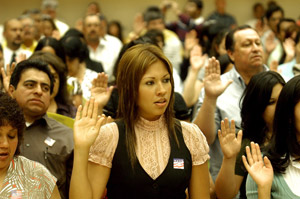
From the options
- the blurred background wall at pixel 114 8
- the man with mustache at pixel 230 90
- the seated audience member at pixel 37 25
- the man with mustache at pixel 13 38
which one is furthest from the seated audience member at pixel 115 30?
the man with mustache at pixel 230 90

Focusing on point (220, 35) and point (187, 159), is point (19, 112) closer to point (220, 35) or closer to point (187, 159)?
point (187, 159)

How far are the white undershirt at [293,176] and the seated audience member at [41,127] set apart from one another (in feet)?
3.96

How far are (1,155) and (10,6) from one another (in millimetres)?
8586

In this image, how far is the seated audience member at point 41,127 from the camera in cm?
284

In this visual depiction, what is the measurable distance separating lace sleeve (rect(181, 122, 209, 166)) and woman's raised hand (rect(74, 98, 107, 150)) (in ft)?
1.36

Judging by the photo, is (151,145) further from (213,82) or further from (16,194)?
(213,82)

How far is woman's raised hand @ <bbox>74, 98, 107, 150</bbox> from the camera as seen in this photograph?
87.8 inches

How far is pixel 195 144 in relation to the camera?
2402 millimetres

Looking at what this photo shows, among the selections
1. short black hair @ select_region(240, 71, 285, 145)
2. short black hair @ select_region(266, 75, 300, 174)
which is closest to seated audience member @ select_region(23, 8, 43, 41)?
short black hair @ select_region(240, 71, 285, 145)

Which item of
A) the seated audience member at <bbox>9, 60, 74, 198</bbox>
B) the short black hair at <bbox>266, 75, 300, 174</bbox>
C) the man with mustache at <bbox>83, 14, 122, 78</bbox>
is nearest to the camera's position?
the short black hair at <bbox>266, 75, 300, 174</bbox>

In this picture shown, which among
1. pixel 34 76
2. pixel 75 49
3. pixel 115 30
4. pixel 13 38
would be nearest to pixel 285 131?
pixel 34 76

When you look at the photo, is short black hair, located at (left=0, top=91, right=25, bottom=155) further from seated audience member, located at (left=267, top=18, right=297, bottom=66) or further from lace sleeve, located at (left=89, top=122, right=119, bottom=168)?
seated audience member, located at (left=267, top=18, right=297, bottom=66)

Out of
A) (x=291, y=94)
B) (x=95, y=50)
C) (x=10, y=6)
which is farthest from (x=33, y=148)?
(x=10, y=6)

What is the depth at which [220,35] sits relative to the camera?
5.30m
